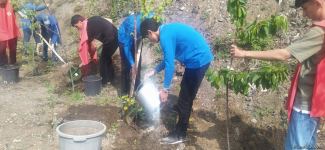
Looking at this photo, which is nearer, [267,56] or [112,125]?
[267,56]

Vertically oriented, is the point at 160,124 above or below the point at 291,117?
below

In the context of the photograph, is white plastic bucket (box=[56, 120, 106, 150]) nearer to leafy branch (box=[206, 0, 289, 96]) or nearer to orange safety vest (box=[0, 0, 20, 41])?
leafy branch (box=[206, 0, 289, 96])

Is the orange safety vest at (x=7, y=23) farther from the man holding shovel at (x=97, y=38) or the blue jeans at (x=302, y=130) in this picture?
the blue jeans at (x=302, y=130)

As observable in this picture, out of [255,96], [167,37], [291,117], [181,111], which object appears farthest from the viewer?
[255,96]

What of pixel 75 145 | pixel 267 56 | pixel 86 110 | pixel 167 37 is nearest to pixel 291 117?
pixel 267 56

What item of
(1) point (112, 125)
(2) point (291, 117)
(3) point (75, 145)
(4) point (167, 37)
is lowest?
(1) point (112, 125)

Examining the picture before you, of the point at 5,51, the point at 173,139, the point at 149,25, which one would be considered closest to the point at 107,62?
the point at 5,51

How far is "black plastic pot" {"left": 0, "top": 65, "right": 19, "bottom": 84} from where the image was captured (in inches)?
307

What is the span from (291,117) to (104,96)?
163 inches

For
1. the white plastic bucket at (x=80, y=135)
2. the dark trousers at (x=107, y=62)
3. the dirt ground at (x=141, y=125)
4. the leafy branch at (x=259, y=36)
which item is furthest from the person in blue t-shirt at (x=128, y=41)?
the leafy branch at (x=259, y=36)

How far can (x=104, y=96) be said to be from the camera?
724 centimetres

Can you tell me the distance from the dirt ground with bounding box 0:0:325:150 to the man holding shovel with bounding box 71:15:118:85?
0.40 metres

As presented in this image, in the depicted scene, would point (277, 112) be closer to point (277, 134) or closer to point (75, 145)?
point (277, 134)

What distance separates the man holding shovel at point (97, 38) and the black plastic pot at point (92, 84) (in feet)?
0.91
